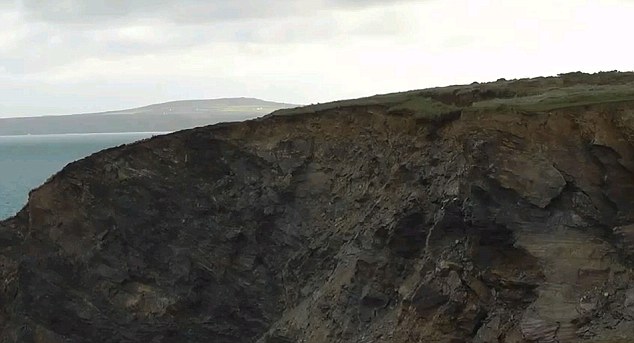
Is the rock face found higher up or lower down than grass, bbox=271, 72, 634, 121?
lower down

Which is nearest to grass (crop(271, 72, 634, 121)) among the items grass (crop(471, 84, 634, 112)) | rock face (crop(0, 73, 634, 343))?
grass (crop(471, 84, 634, 112))

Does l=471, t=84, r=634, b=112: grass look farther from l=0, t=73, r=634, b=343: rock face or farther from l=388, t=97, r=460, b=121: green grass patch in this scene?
l=388, t=97, r=460, b=121: green grass patch

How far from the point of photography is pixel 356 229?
2778cm

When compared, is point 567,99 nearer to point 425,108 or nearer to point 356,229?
point 425,108

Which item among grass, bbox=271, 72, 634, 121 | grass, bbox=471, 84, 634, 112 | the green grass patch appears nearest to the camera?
grass, bbox=471, 84, 634, 112

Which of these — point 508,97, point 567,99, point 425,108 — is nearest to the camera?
point 567,99

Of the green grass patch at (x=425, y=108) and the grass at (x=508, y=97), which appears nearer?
the grass at (x=508, y=97)

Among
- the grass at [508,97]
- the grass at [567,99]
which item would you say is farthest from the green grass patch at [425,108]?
the grass at [567,99]

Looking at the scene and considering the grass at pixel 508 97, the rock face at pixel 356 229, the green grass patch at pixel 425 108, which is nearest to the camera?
the rock face at pixel 356 229

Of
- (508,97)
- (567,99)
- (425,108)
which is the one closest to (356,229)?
(425,108)

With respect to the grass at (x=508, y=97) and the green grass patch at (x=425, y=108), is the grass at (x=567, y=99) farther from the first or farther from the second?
the green grass patch at (x=425, y=108)

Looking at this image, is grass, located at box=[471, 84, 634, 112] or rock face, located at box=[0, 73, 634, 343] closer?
rock face, located at box=[0, 73, 634, 343]

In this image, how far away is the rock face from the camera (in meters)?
21.3

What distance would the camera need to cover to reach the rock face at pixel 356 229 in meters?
21.3
